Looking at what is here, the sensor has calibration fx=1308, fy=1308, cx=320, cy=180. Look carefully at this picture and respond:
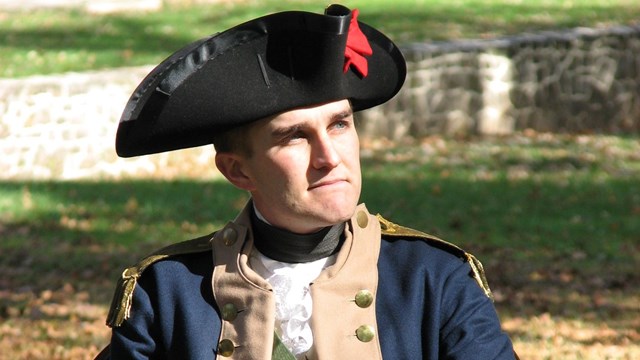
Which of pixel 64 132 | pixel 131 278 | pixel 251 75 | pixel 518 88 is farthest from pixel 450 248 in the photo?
pixel 518 88

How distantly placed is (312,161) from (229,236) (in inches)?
15.8

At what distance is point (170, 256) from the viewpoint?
144 inches

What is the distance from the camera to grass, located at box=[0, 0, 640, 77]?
15.4m

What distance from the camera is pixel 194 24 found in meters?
17.6

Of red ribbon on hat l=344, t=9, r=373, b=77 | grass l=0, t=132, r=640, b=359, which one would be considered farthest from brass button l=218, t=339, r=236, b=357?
grass l=0, t=132, r=640, b=359

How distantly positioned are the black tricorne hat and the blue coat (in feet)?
1.40

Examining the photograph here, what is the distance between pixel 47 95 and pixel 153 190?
1406 millimetres

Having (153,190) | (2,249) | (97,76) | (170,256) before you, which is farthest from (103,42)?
(170,256)

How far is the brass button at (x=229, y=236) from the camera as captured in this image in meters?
3.65

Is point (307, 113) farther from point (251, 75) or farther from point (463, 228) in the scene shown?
point (463, 228)

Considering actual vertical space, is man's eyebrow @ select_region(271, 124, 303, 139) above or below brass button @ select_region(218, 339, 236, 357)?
above

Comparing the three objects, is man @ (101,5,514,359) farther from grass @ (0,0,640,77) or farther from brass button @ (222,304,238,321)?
grass @ (0,0,640,77)

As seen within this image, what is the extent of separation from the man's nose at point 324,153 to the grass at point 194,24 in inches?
456

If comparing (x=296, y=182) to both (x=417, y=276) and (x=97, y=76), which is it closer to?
(x=417, y=276)
